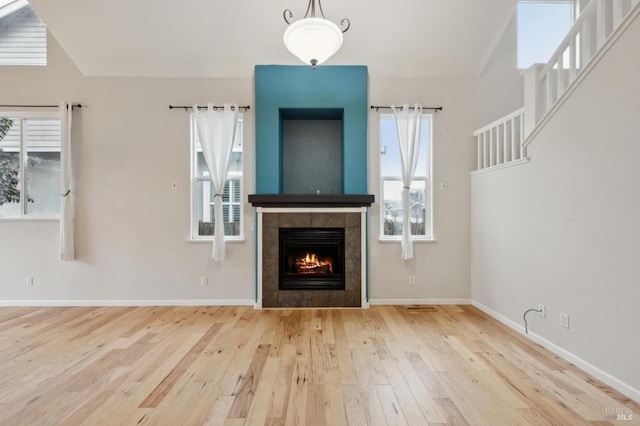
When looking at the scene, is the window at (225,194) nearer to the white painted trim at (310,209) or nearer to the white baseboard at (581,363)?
the white painted trim at (310,209)

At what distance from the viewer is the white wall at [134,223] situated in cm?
428

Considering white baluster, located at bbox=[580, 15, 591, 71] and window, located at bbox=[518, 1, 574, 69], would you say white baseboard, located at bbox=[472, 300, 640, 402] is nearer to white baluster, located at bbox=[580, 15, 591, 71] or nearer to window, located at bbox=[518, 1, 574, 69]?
white baluster, located at bbox=[580, 15, 591, 71]

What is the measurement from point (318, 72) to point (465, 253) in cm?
307

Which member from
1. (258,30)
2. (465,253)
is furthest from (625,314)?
(258,30)

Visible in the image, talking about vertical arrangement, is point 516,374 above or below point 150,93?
below

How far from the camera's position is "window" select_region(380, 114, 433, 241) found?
174 inches

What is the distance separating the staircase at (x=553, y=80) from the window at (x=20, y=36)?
579cm

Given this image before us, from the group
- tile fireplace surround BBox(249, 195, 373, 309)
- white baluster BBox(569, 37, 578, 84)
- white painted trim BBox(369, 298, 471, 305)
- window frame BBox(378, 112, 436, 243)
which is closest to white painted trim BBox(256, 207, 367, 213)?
tile fireplace surround BBox(249, 195, 373, 309)

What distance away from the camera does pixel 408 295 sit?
4336mm

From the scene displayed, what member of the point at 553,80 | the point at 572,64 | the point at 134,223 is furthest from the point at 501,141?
the point at 134,223

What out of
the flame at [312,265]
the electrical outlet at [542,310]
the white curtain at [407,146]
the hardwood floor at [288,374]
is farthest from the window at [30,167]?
the electrical outlet at [542,310]

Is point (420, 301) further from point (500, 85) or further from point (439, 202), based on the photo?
point (500, 85)

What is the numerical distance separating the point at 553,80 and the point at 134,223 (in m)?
4.94

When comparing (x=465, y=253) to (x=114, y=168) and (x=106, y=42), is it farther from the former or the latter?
(x=106, y=42)
